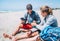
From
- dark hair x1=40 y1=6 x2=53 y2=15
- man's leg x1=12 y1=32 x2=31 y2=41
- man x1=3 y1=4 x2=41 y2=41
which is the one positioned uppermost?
dark hair x1=40 y1=6 x2=53 y2=15

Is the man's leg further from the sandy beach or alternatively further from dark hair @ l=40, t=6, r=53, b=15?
dark hair @ l=40, t=6, r=53, b=15

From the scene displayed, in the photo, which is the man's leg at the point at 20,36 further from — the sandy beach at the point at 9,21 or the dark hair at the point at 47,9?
the dark hair at the point at 47,9

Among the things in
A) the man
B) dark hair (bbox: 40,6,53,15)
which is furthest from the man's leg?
dark hair (bbox: 40,6,53,15)

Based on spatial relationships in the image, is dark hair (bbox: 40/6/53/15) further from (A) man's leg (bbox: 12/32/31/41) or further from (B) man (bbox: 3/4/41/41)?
(A) man's leg (bbox: 12/32/31/41)

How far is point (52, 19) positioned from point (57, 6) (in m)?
0.16

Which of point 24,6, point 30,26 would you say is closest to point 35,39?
point 30,26

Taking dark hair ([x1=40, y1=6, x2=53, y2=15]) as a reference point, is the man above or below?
below

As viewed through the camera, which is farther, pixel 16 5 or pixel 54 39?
pixel 16 5

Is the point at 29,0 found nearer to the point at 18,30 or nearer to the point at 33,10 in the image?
the point at 33,10

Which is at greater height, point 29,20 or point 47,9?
point 47,9

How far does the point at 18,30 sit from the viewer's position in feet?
5.53

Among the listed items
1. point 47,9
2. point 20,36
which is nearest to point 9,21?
point 20,36

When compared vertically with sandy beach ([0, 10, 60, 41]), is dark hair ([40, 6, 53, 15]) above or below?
above

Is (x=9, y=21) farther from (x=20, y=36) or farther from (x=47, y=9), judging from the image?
(x=47, y=9)
